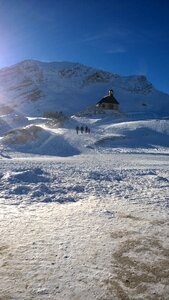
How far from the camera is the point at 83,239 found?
10352mm

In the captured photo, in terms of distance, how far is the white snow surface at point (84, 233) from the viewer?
784cm

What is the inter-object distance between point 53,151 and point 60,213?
2282 cm

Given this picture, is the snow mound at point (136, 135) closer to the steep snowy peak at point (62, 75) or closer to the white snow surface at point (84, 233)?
the white snow surface at point (84, 233)

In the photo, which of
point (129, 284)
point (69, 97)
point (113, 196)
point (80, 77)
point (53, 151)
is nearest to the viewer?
point (129, 284)

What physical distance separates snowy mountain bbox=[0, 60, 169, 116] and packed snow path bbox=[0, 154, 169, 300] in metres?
77.8

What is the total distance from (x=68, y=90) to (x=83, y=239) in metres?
126

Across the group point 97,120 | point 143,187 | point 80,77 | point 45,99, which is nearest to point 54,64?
point 80,77

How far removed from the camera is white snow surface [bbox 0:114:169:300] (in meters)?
7.84

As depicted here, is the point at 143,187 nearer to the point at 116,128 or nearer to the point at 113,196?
the point at 113,196

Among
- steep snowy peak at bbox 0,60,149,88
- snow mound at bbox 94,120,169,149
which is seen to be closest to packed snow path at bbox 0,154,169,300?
snow mound at bbox 94,120,169,149

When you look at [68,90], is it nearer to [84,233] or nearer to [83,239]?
[84,233]

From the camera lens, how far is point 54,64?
179m

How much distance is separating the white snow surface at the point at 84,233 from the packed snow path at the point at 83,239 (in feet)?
0.07

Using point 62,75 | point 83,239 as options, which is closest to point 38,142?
point 83,239
